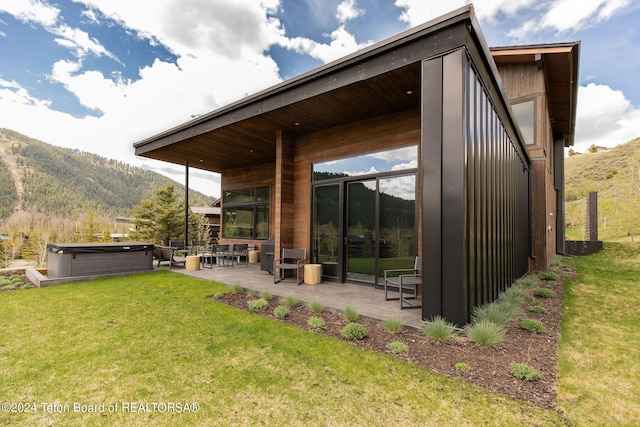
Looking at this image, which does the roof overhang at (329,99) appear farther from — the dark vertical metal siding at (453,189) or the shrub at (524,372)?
the shrub at (524,372)

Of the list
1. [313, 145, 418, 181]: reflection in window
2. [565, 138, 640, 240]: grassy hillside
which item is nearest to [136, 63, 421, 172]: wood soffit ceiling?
[313, 145, 418, 181]: reflection in window

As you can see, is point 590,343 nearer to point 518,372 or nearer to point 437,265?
point 518,372

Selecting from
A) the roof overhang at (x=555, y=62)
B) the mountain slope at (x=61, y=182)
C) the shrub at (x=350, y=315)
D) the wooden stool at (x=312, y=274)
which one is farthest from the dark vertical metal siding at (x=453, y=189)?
the mountain slope at (x=61, y=182)

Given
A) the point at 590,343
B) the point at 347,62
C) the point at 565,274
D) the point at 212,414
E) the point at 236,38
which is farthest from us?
the point at 236,38

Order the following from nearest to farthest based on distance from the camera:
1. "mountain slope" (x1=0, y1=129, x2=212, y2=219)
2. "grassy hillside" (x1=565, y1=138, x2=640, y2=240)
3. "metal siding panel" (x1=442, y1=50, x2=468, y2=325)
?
"metal siding panel" (x1=442, y1=50, x2=468, y2=325) → "grassy hillside" (x1=565, y1=138, x2=640, y2=240) → "mountain slope" (x1=0, y1=129, x2=212, y2=219)

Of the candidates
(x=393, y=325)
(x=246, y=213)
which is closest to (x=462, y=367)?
(x=393, y=325)

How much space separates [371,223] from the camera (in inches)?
231

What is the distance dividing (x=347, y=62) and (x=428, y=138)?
1782 millimetres

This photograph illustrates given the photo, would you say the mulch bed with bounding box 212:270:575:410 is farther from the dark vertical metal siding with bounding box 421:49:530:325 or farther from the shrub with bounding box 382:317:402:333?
the dark vertical metal siding with bounding box 421:49:530:325

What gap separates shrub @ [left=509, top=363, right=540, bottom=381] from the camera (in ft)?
7.72

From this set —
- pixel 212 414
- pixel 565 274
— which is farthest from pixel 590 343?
pixel 565 274

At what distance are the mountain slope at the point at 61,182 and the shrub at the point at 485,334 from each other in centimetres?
4800

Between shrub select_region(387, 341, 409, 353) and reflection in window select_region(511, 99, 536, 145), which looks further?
reflection in window select_region(511, 99, 536, 145)

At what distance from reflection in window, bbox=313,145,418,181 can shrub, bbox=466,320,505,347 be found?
10.0ft
